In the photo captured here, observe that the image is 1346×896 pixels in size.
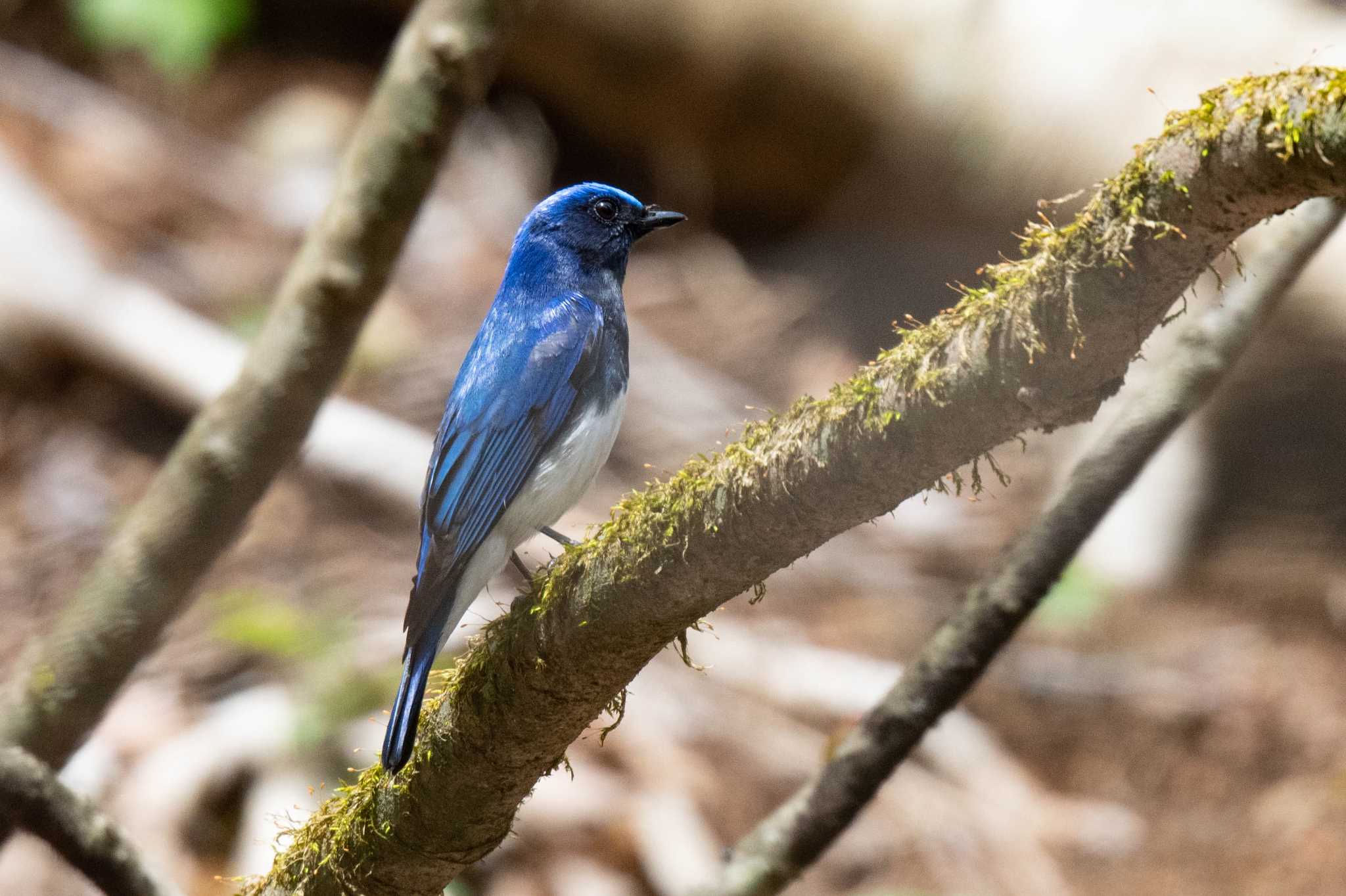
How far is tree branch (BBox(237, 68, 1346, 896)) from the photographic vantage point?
1469 millimetres

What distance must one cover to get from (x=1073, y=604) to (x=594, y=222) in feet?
11.0

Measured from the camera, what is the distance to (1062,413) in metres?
1.62

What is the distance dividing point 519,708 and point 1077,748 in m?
3.79

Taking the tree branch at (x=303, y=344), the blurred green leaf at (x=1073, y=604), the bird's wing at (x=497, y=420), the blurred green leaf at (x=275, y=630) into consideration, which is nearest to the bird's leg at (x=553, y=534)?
the bird's wing at (x=497, y=420)

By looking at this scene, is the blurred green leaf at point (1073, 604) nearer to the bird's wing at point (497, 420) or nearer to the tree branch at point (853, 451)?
the bird's wing at point (497, 420)

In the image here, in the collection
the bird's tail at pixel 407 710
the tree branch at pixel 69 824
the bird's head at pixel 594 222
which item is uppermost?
the bird's head at pixel 594 222

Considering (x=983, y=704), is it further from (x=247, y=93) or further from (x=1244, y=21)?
(x=247, y=93)

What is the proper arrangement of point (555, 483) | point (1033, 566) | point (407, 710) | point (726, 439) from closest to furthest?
point (407, 710) < point (1033, 566) < point (555, 483) < point (726, 439)

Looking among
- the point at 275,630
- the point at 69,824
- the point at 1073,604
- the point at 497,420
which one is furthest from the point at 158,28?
the point at 69,824

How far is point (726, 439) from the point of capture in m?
6.27

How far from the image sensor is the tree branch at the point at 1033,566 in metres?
3.00

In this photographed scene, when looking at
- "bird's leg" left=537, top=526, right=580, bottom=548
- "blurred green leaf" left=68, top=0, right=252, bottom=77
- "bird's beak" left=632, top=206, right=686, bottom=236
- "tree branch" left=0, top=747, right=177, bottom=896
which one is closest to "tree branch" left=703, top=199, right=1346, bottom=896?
"bird's leg" left=537, top=526, right=580, bottom=548

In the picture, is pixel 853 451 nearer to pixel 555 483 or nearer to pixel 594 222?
pixel 555 483

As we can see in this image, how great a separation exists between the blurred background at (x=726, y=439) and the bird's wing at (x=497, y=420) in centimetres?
78
